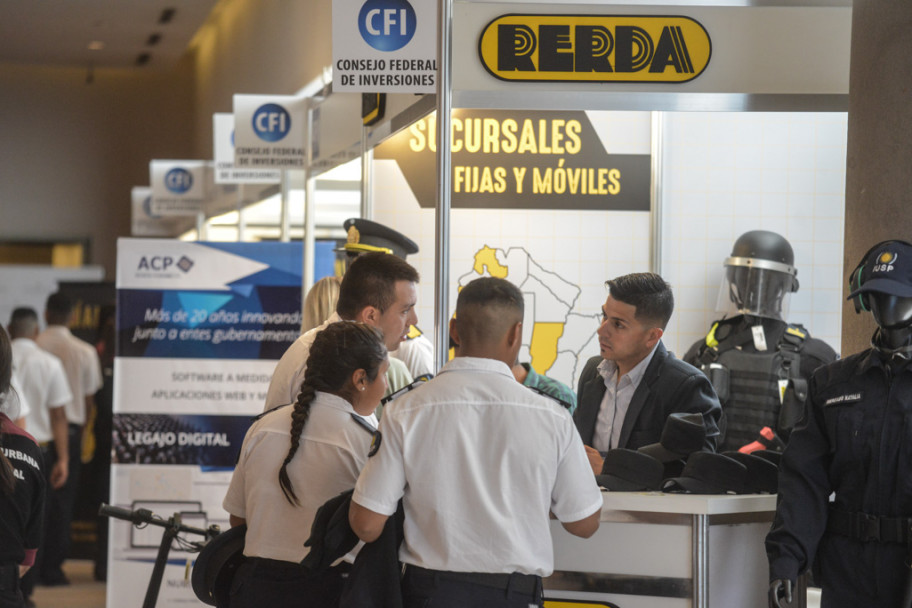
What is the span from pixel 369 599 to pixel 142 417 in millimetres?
3529

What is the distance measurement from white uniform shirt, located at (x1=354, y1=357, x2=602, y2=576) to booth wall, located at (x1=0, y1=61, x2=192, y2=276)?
638 inches

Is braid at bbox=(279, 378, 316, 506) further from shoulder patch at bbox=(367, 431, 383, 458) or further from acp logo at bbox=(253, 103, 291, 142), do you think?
acp logo at bbox=(253, 103, 291, 142)

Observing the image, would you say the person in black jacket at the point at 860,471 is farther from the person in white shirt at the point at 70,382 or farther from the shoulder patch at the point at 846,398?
the person in white shirt at the point at 70,382

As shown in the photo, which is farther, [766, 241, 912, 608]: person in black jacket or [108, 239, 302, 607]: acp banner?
[108, 239, 302, 607]: acp banner

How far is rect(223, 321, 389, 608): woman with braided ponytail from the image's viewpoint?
2729 mm

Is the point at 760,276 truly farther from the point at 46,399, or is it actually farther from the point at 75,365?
the point at 75,365

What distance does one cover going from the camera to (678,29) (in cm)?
402

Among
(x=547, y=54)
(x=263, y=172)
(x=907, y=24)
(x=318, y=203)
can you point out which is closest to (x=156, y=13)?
(x=318, y=203)

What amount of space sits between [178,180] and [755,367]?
764 cm

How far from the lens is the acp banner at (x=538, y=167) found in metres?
5.30

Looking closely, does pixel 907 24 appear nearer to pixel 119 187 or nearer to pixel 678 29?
pixel 678 29

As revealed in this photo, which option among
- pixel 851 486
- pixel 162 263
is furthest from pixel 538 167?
pixel 851 486

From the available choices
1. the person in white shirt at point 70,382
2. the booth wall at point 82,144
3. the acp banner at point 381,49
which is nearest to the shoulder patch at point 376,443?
the acp banner at point 381,49

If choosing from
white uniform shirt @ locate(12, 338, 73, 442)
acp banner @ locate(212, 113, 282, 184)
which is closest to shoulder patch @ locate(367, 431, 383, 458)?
acp banner @ locate(212, 113, 282, 184)
